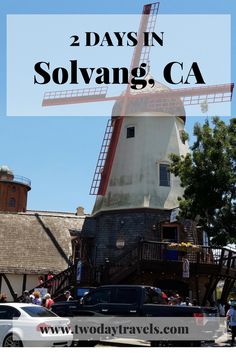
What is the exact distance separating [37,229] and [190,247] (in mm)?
13480

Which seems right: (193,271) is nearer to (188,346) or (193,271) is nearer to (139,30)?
(188,346)

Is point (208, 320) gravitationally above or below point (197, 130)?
below

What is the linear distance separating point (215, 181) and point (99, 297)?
7.05 metres

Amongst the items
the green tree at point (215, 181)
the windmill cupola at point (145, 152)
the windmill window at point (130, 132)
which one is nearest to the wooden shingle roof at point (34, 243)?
the windmill cupola at point (145, 152)

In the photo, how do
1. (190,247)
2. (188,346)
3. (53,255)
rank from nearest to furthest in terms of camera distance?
(188,346) → (190,247) → (53,255)

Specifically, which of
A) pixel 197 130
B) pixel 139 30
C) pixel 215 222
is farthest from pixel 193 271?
pixel 139 30

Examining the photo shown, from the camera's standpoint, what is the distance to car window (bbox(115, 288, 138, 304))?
15281mm

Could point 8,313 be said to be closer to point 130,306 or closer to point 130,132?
point 130,306

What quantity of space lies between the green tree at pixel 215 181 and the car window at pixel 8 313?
29.7 ft

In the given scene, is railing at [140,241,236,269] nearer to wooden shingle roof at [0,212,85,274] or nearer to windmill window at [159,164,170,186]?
windmill window at [159,164,170,186]

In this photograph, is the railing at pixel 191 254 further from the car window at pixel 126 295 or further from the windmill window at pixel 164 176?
the car window at pixel 126 295

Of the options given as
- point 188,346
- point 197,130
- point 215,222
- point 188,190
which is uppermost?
point 197,130

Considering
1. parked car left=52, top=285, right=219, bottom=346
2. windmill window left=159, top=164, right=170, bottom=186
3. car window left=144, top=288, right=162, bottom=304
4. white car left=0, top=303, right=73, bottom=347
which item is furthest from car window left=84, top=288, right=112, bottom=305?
windmill window left=159, top=164, right=170, bottom=186

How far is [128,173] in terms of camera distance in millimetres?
31266
